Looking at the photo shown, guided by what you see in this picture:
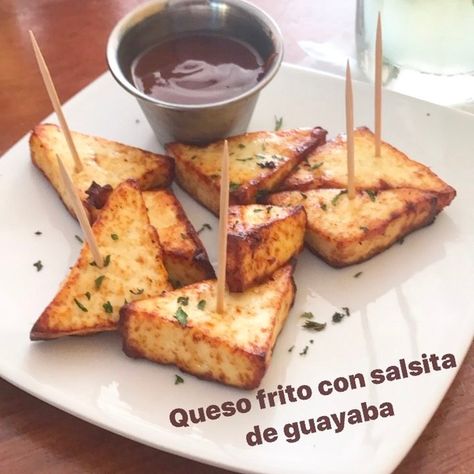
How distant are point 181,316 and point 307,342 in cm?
31

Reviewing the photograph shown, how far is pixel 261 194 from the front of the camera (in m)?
2.03

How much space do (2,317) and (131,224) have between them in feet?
1.26

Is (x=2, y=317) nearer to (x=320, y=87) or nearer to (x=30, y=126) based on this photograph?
(x=30, y=126)

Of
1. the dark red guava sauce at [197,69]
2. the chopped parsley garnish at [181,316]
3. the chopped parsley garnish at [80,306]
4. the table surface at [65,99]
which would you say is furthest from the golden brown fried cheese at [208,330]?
the dark red guava sauce at [197,69]

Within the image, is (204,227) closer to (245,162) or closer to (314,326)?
(245,162)

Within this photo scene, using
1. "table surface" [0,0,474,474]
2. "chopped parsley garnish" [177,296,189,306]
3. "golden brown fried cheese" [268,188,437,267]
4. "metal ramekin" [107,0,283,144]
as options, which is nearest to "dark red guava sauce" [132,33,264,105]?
"metal ramekin" [107,0,283,144]

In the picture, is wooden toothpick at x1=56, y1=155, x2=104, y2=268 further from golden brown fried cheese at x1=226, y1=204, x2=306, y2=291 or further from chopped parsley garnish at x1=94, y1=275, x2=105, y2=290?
golden brown fried cheese at x1=226, y1=204, x2=306, y2=291

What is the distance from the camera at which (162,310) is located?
5.53 feet

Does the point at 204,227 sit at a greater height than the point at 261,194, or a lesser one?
lesser

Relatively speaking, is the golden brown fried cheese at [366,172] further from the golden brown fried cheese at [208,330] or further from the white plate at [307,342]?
the golden brown fried cheese at [208,330]

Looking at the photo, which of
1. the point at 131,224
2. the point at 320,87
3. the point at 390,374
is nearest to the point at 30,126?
the point at 131,224

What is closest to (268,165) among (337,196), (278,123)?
(337,196)

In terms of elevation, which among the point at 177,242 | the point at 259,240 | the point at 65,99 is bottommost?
the point at 65,99

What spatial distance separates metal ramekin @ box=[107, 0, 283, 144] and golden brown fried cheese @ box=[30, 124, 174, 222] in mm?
123
